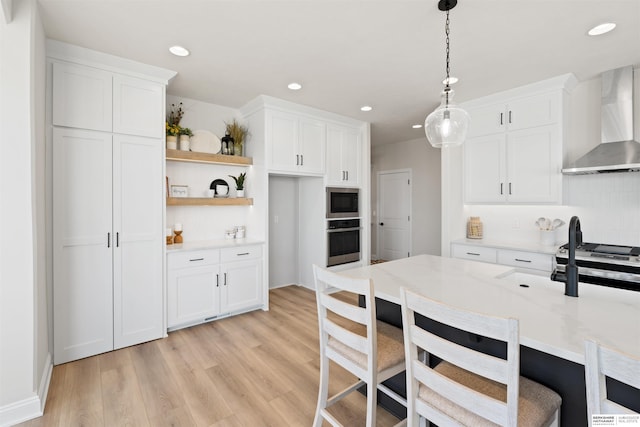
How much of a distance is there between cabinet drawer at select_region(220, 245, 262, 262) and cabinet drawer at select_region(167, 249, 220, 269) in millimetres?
84

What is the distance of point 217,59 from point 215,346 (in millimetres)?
2646

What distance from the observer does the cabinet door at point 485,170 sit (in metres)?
3.62

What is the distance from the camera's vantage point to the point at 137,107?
113 inches

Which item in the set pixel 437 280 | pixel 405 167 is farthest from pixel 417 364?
pixel 405 167

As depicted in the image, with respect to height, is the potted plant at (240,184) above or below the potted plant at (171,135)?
below

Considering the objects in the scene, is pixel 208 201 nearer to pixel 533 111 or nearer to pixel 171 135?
pixel 171 135

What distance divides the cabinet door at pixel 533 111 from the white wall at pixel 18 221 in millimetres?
4306

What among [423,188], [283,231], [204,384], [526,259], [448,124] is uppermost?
[448,124]

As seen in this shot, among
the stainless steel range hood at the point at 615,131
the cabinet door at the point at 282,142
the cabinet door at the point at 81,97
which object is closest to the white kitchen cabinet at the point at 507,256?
the stainless steel range hood at the point at 615,131

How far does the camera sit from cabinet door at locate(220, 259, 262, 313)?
11.4ft

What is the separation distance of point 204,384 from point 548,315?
2.23m

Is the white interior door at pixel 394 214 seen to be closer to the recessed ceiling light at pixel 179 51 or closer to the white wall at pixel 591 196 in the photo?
the white wall at pixel 591 196

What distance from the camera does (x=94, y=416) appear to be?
1906 millimetres

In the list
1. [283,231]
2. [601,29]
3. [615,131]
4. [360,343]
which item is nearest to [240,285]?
[283,231]
